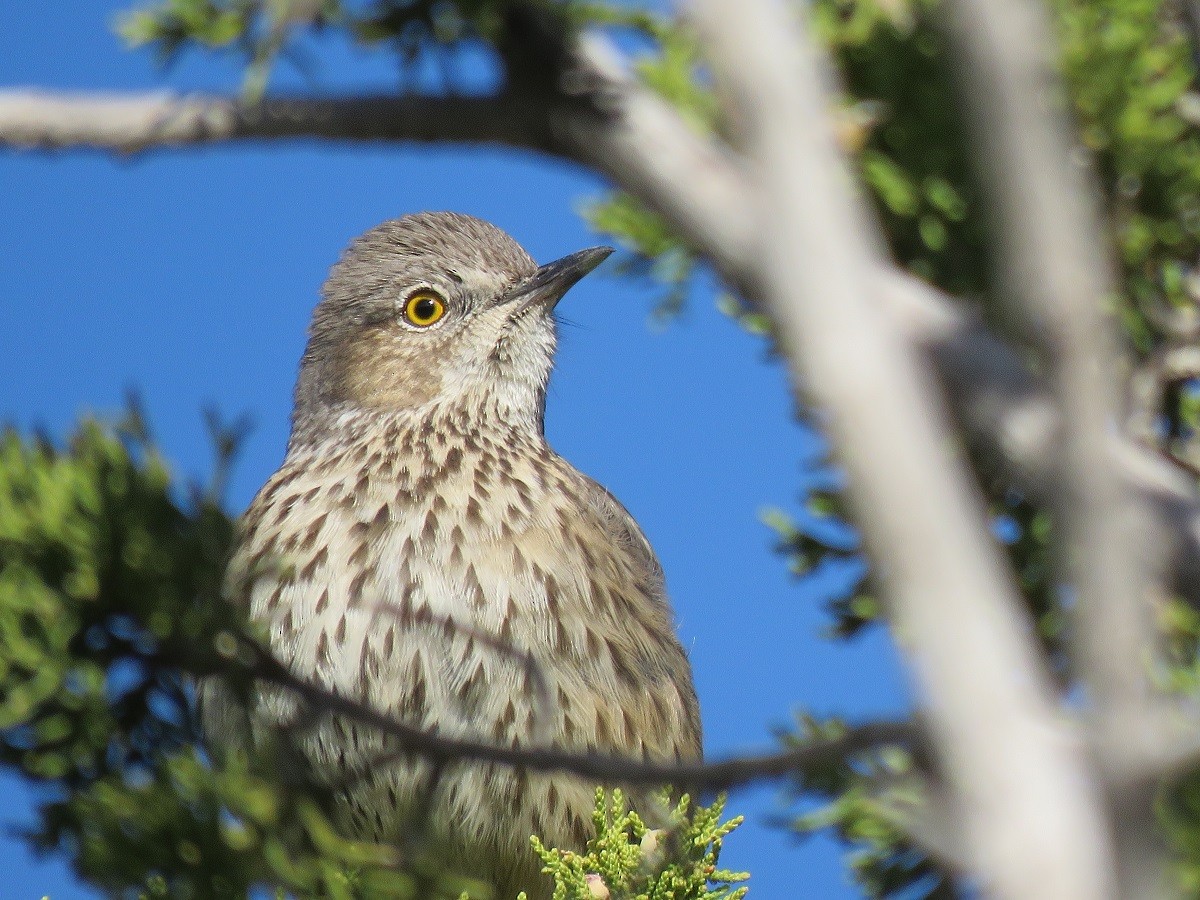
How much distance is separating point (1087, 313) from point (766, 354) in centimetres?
221

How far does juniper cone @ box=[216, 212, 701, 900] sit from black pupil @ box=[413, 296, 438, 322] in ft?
0.47

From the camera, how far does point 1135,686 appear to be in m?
1.42

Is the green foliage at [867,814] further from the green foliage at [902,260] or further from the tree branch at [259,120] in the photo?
the tree branch at [259,120]

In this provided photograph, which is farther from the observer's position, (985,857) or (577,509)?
(577,509)

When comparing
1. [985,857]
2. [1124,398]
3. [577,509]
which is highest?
[577,509]

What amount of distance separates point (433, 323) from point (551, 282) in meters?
0.57

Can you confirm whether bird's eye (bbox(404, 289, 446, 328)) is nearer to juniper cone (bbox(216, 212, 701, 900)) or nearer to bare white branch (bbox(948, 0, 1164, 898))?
juniper cone (bbox(216, 212, 701, 900))

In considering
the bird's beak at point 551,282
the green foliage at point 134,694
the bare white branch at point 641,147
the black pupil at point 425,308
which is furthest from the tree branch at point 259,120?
the black pupil at point 425,308

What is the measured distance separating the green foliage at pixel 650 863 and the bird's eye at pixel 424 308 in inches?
117

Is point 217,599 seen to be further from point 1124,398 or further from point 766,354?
point 1124,398

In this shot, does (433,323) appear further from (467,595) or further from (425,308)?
(467,595)

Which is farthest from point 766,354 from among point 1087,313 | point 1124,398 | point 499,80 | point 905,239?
point 1087,313

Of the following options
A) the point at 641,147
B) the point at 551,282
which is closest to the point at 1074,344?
the point at 641,147

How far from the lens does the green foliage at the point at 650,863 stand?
416 cm
